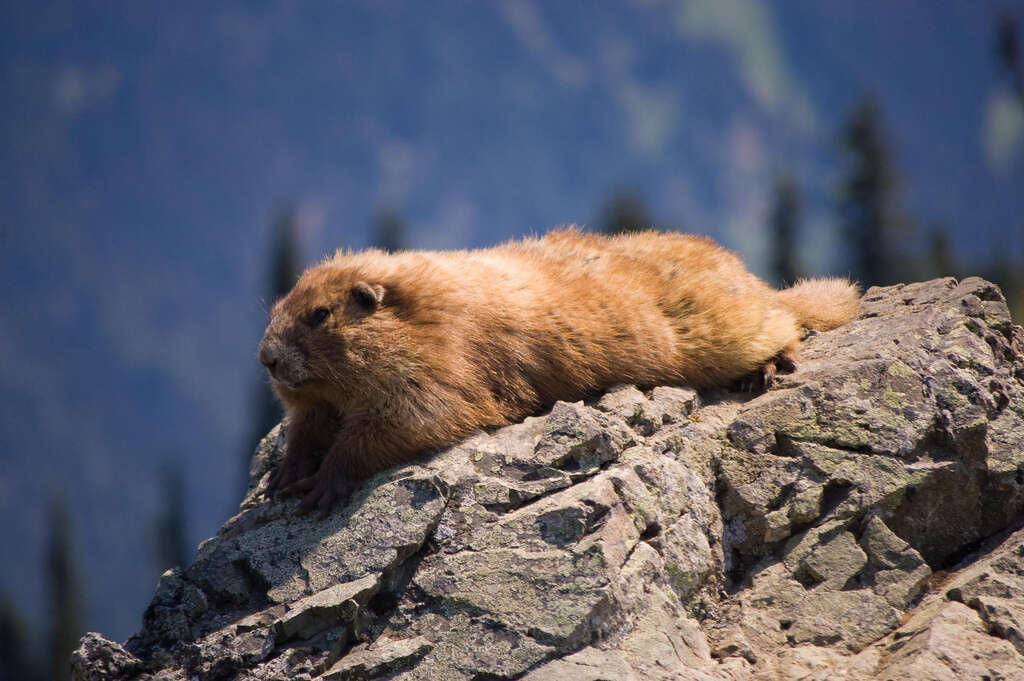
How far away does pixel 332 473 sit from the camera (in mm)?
7441

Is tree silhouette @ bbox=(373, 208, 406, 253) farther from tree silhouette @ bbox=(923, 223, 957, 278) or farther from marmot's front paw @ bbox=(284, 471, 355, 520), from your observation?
marmot's front paw @ bbox=(284, 471, 355, 520)

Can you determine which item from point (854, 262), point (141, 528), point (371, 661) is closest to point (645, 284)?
point (371, 661)

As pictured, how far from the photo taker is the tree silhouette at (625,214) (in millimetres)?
36719

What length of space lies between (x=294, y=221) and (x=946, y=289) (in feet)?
126

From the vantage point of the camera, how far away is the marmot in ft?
25.1

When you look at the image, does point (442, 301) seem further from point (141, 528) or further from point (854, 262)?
point (141, 528)

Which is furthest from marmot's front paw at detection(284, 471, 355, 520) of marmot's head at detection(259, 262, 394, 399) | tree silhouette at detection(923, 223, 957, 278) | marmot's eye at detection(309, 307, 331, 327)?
tree silhouette at detection(923, 223, 957, 278)

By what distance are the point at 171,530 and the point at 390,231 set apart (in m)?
20.2

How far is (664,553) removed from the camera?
687 cm

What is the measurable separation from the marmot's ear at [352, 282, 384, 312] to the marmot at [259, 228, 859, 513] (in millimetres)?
13

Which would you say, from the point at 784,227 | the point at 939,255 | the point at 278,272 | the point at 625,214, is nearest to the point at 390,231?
the point at 278,272

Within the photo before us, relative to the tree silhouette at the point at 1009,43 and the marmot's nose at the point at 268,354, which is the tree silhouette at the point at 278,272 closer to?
the tree silhouette at the point at 1009,43

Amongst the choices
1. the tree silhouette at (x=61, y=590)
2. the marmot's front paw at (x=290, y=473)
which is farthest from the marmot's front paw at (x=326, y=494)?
the tree silhouette at (x=61, y=590)

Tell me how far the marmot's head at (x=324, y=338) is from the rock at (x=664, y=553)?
1017 millimetres
